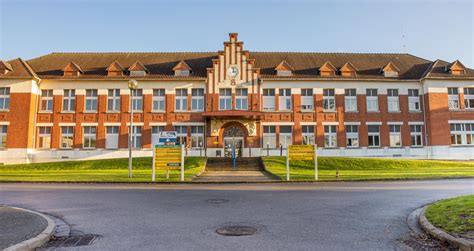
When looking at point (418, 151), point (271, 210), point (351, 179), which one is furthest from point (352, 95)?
point (271, 210)

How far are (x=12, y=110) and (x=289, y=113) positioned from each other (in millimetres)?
26302

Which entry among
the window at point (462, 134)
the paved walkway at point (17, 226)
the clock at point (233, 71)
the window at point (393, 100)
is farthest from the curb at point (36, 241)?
the window at point (462, 134)

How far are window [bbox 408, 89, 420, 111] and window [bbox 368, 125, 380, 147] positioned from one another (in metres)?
3.99

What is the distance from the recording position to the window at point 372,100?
36.2m

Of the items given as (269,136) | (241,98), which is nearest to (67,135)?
(241,98)

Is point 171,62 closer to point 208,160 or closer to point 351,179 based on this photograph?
point 208,160

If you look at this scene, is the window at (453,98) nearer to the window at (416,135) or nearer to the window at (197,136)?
the window at (416,135)

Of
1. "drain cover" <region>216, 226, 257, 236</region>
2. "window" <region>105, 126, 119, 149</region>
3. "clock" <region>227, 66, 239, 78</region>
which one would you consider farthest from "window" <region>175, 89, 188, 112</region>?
"drain cover" <region>216, 226, 257, 236</region>

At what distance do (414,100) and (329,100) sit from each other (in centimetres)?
867

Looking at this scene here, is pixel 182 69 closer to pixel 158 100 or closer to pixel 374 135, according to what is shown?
pixel 158 100

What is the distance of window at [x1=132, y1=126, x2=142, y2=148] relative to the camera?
35.1 meters

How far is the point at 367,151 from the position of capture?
3534cm

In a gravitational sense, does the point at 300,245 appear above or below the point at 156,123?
below

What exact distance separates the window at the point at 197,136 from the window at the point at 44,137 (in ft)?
45.4
